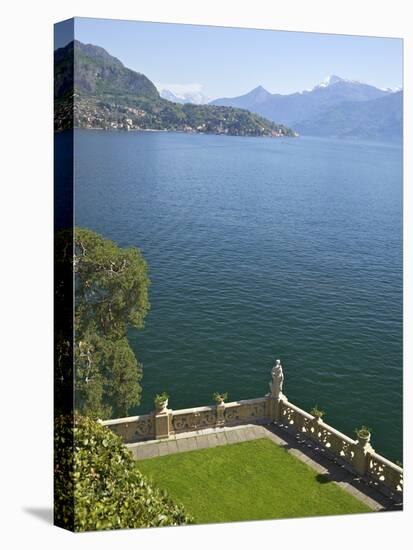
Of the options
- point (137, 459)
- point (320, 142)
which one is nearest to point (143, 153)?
point (320, 142)

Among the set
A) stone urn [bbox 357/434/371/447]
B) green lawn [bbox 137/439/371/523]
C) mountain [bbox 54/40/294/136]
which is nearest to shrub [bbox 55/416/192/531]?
green lawn [bbox 137/439/371/523]

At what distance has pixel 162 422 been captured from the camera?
14.8 metres

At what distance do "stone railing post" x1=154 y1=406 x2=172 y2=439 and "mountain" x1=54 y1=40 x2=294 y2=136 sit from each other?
708 centimetres

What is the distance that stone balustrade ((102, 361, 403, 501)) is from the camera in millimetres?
14102

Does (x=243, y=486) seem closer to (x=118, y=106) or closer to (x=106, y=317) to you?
(x=106, y=317)

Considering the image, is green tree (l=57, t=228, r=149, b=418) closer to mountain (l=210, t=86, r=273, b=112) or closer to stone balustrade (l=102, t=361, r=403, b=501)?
stone balustrade (l=102, t=361, r=403, b=501)

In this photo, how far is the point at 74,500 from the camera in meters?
11.6

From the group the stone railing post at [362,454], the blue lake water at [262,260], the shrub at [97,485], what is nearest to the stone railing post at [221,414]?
the blue lake water at [262,260]

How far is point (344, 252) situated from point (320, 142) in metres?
6.21

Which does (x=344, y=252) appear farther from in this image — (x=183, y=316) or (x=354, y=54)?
(x=354, y=54)

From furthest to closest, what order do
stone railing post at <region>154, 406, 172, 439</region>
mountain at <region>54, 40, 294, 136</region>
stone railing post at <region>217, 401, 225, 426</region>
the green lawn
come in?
stone railing post at <region>217, 401, 225, 426</region>
stone railing post at <region>154, 406, 172, 439</region>
the green lawn
mountain at <region>54, 40, 294, 136</region>

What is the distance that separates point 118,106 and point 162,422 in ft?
45.6

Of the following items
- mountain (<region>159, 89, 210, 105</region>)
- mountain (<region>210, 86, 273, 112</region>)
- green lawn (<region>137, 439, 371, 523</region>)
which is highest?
mountain (<region>210, 86, 273, 112</region>)

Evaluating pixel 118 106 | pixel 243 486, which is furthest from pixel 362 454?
→ pixel 118 106
